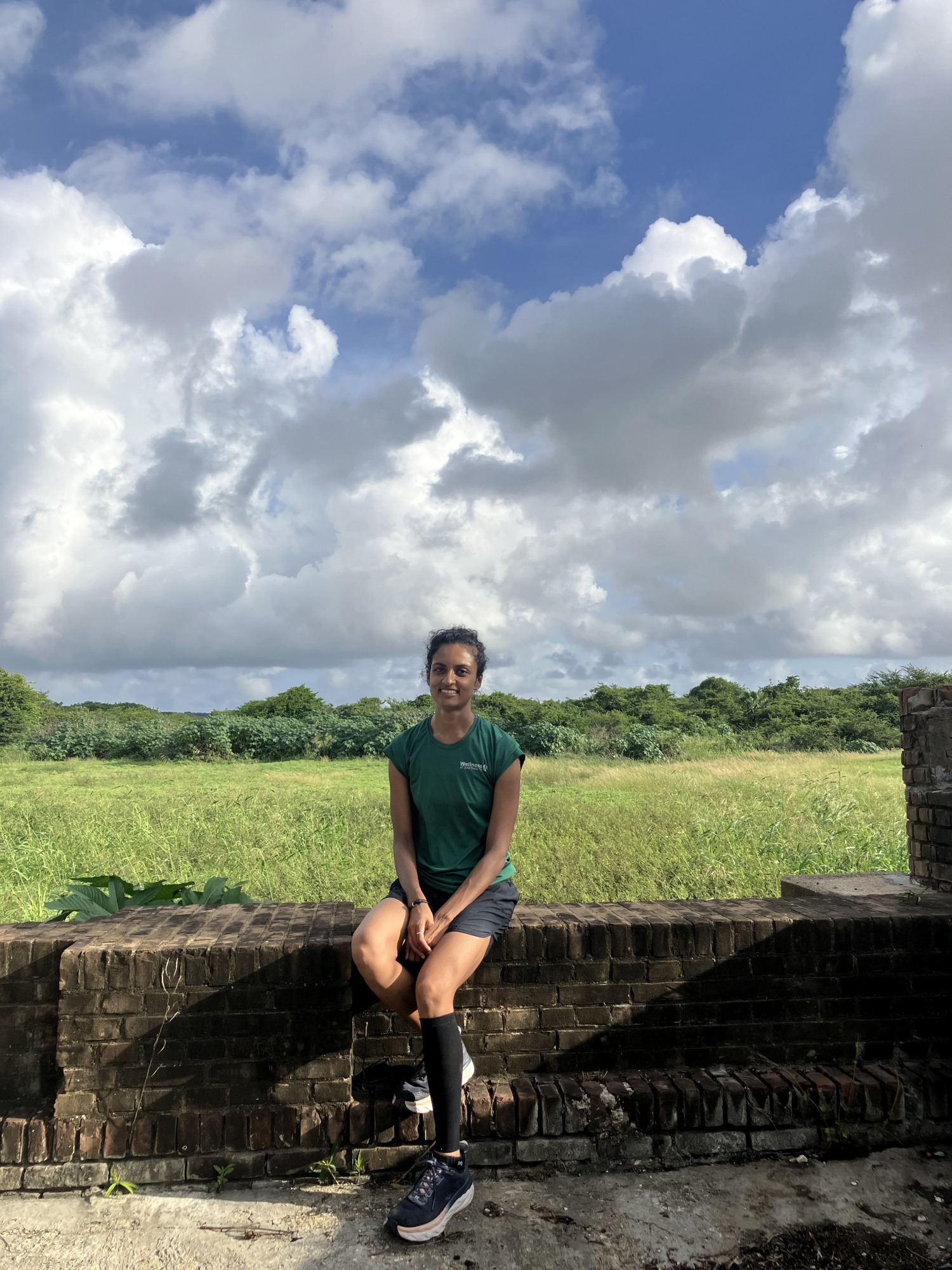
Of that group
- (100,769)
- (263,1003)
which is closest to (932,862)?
(263,1003)

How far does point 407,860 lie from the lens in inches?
110

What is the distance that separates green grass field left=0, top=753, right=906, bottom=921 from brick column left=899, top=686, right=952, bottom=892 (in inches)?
120

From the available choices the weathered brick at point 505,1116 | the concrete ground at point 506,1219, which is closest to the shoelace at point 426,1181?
the concrete ground at point 506,1219

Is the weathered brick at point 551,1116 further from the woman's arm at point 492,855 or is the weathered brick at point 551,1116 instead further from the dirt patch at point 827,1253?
the woman's arm at point 492,855

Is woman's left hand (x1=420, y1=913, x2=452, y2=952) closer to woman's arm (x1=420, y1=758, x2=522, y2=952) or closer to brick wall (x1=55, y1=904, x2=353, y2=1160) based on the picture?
woman's arm (x1=420, y1=758, x2=522, y2=952)

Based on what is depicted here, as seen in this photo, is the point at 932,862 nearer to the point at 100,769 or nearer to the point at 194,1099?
the point at 194,1099

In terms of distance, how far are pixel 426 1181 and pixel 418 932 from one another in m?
0.65

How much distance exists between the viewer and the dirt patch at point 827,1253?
2.21 meters

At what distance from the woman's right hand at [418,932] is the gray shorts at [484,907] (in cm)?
8

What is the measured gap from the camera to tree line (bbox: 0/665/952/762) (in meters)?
30.6

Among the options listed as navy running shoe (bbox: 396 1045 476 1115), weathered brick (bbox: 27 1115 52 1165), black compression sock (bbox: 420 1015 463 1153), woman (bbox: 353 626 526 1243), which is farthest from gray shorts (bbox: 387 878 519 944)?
weathered brick (bbox: 27 1115 52 1165)

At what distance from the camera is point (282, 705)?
135 ft

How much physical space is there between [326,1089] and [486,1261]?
705 millimetres

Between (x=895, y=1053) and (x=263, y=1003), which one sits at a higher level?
(x=263, y=1003)
